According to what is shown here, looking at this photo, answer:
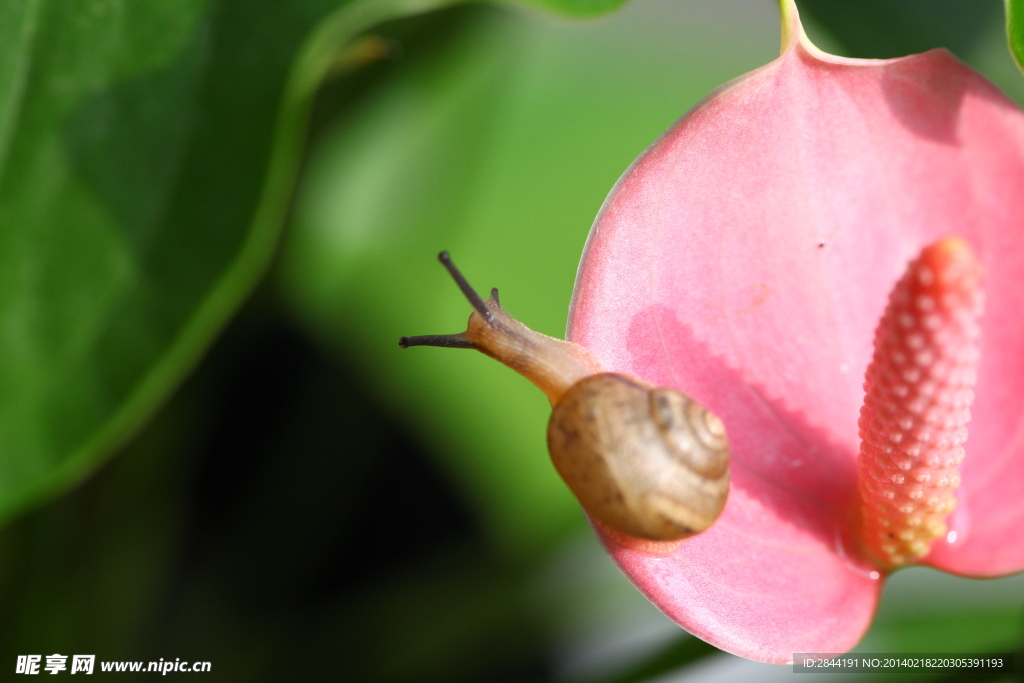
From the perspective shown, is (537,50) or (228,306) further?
(537,50)

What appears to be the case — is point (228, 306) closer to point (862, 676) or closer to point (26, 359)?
point (26, 359)

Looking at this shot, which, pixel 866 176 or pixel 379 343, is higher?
pixel 379 343

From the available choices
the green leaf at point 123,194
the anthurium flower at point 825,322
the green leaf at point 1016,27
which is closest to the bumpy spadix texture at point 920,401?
the anthurium flower at point 825,322

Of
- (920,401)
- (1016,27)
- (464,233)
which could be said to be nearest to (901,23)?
(1016,27)

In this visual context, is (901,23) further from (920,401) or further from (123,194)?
(123,194)

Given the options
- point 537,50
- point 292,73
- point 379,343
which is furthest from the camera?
point 537,50

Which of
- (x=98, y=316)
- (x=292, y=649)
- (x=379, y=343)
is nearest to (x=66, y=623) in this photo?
(x=292, y=649)

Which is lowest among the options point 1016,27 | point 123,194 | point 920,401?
point 920,401

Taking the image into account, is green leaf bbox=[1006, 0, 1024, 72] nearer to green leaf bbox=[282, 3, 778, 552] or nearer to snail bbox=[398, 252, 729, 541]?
snail bbox=[398, 252, 729, 541]
